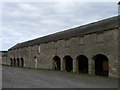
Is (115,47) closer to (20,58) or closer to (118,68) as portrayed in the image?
(118,68)

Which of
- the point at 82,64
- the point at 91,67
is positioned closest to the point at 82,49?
the point at 91,67

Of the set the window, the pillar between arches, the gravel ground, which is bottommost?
the gravel ground

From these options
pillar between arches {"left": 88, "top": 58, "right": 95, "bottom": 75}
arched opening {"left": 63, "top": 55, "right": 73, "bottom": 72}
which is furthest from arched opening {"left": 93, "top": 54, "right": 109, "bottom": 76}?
arched opening {"left": 63, "top": 55, "right": 73, "bottom": 72}

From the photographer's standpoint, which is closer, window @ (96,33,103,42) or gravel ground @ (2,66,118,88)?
gravel ground @ (2,66,118,88)

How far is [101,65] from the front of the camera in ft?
84.3

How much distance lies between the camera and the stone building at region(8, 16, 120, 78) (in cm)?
2186

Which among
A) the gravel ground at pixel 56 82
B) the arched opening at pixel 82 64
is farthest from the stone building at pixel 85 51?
the gravel ground at pixel 56 82

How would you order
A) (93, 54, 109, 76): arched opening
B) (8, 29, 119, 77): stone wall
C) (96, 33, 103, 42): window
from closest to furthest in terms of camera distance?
(8, 29, 119, 77): stone wall < (96, 33, 103, 42): window < (93, 54, 109, 76): arched opening

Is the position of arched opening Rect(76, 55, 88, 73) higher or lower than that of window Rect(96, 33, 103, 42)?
lower

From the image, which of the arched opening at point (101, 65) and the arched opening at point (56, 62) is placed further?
the arched opening at point (56, 62)

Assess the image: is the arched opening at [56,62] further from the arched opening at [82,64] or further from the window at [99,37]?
the window at [99,37]

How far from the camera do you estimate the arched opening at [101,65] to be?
24.6 m

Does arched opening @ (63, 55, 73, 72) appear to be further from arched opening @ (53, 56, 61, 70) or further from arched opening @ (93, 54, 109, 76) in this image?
arched opening @ (93, 54, 109, 76)

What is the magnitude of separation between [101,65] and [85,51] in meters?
2.64
